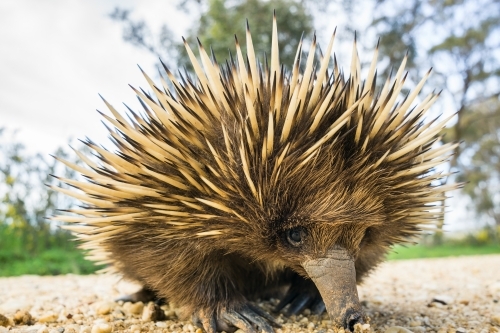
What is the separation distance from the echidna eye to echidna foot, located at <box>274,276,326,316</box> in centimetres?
73

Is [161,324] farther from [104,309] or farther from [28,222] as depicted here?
[28,222]

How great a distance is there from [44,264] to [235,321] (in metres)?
5.69

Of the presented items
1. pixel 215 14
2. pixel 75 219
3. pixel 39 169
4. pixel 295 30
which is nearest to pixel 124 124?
pixel 75 219

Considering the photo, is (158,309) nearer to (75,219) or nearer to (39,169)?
(75,219)

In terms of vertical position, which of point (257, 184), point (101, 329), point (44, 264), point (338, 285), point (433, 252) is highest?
point (433, 252)

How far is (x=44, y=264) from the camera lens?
6.89 metres

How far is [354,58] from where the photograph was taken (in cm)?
214

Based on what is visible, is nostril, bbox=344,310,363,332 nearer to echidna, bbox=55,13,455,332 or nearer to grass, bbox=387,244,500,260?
echidna, bbox=55,13,455,332

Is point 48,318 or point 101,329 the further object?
point 48,318

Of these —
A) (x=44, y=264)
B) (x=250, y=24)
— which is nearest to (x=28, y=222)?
(x=44, y=264)

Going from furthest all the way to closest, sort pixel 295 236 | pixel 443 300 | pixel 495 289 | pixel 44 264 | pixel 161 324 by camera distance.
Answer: pixel 44 264 → pixel 495 289 → pixel 443 300 → pixel 161 324 → pixel 295 236

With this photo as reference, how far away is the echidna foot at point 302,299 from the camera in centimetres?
250

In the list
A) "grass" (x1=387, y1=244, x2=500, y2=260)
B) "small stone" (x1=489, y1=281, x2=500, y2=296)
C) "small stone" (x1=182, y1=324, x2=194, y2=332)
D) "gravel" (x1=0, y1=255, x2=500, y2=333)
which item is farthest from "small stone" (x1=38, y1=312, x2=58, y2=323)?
"grass" (x1=387, y1=244, x2=500, y2=260)

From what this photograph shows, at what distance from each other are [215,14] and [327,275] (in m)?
10.1
